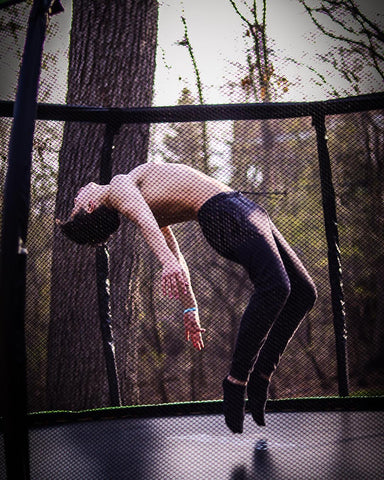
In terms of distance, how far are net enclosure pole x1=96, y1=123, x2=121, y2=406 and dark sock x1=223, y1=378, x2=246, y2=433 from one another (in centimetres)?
84

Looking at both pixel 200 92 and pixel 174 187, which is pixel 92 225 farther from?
pixel 200 92

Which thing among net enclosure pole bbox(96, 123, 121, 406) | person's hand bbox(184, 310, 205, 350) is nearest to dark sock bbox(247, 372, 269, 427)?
person's hand bbox(184, 310, 205, 350)

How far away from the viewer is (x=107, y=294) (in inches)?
78.9

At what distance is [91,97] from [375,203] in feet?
5.29

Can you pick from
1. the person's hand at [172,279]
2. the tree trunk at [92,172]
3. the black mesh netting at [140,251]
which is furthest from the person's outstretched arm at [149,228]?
the tree trunk at [92,172]

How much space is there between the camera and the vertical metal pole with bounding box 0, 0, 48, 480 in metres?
0.91

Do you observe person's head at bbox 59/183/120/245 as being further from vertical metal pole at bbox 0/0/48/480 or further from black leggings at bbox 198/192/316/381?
vertical metal pole at bbox 0/0/48/480

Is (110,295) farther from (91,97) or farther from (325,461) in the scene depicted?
(325,461)

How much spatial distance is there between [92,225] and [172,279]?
0.51 meters

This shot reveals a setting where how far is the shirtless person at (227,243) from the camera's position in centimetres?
128

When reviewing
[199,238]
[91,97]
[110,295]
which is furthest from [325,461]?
[91,97]

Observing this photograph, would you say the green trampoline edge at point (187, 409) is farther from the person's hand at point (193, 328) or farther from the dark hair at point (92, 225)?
the dark hair at point (92, 225)

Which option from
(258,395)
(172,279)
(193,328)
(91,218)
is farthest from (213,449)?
(91,218)

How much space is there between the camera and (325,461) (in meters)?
1.30
